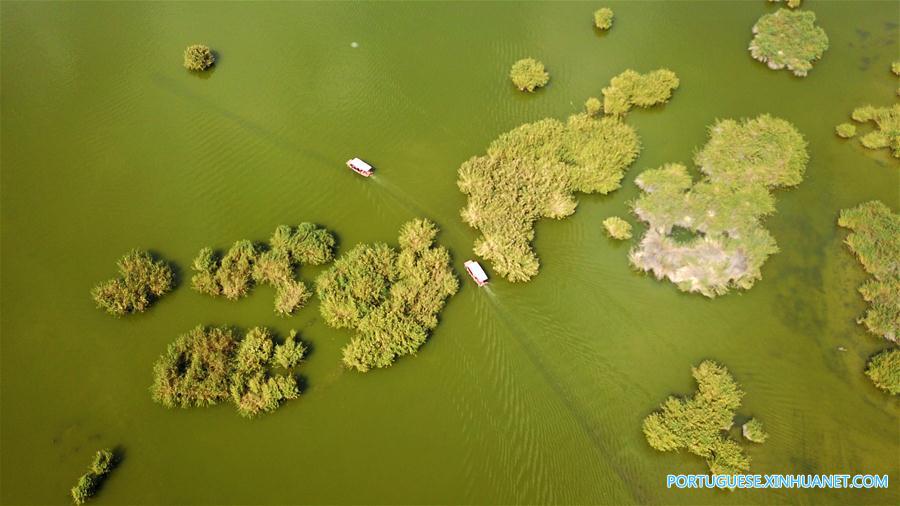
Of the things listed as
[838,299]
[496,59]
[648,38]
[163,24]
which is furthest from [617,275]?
[163,24]

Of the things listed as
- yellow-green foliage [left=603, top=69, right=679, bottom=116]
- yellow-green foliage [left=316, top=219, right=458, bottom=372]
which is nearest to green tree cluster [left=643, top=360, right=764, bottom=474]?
yellow-green foliage [left=316, top=219, right=458, bottom=372]

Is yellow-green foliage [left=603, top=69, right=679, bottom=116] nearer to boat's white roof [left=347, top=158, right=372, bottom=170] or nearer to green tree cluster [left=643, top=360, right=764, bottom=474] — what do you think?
boat's white roof [left=347, top=158, right=372, bottom=170]

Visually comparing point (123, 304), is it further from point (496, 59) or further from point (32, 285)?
point (496, 59)

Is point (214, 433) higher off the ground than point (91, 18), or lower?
lower

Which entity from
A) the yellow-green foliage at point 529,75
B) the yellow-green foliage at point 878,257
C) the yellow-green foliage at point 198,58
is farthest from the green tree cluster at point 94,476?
the yellow-green foliage at point 878,257

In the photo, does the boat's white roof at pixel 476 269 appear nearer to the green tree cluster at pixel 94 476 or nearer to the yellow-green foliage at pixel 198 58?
the green tree cluster at pixel 94 476

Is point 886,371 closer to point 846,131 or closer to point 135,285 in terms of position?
point 846,131
